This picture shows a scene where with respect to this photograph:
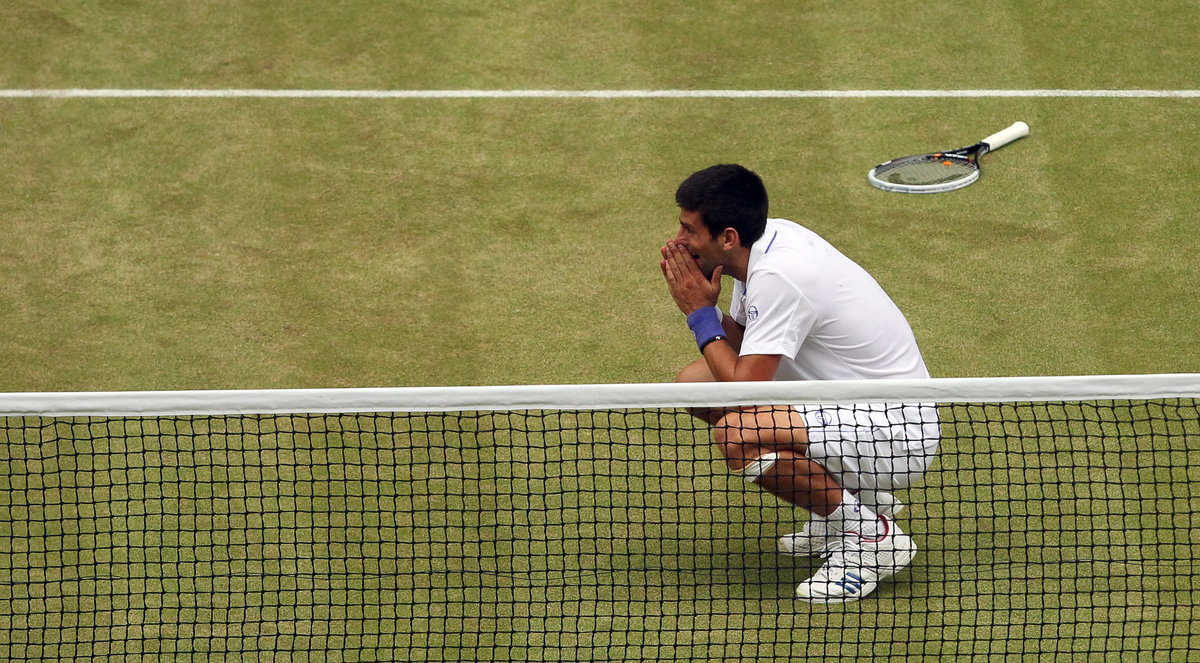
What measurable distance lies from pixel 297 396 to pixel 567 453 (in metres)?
1.98

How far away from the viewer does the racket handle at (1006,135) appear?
980 centimetres

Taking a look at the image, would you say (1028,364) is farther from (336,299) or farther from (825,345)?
(336,299)

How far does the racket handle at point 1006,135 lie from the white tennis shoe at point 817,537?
380 cm

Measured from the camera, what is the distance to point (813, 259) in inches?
252

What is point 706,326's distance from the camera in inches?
258

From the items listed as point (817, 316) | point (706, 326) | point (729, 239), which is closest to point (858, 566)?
point (817, 316)

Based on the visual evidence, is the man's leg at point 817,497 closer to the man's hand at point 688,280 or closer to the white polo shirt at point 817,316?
the white polo shirt at point 817,316

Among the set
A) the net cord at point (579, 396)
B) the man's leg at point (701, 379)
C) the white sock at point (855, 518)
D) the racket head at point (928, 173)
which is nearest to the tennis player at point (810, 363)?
the white sock at point (855, 518)

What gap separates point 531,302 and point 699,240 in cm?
218

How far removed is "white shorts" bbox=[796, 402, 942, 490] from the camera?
20.9 feet

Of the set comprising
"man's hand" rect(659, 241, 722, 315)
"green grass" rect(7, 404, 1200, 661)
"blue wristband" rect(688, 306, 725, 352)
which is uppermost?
"man's hand" rect(659, 241, 722, 315)

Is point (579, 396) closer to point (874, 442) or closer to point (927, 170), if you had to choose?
point (874, 442)

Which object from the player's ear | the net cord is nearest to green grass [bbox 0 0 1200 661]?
the net cord

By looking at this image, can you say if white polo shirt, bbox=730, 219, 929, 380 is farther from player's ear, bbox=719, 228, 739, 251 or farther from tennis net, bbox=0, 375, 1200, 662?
tennis net, bbox=0, 375, 1200, 662
